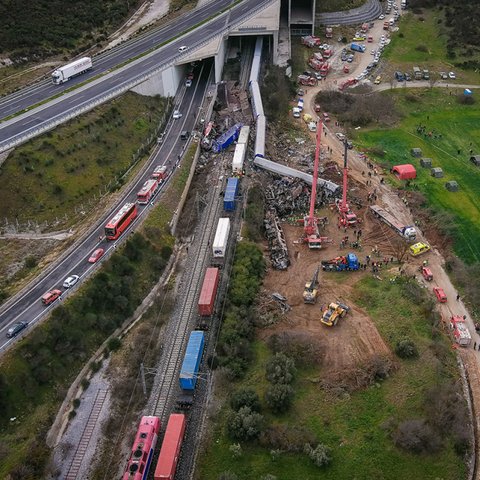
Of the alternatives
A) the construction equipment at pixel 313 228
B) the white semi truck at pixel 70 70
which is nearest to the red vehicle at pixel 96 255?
the construction equipment at pixel 313 228

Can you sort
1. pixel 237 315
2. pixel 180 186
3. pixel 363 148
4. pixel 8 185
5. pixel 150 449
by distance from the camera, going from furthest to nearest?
pixel 363 148 → pixel 180 186 → pixel 8 185 → pixel 237 315 → pixel 150 449

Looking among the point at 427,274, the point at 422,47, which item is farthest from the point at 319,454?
the point at 422,47

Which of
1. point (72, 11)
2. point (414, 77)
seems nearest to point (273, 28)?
point (414, 77)

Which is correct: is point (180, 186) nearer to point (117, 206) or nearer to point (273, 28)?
point (117, 206)

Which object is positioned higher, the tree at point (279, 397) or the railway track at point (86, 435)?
the tree at point (279, 397)

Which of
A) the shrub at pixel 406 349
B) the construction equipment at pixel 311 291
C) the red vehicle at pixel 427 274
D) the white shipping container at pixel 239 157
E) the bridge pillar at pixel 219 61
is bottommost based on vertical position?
→ the shrub at pixel 406 349

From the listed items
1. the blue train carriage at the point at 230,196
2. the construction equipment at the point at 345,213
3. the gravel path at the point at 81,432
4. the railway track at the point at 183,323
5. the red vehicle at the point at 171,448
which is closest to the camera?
the red vehicle at the point at 171,448

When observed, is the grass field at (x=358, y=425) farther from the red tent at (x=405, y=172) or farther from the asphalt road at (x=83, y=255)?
the red tent at (x=405, y=172)
